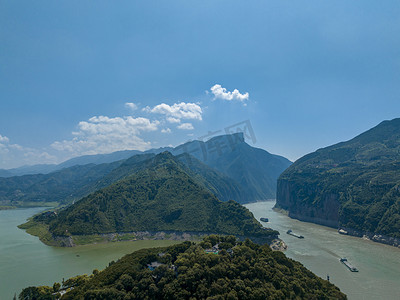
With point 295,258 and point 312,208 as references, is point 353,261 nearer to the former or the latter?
point 295,258

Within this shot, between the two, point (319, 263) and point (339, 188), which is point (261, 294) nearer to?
point (319, 263)

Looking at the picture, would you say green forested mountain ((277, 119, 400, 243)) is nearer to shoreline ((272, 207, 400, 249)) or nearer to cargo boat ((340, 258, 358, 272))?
shoreline ((272, 207, 400, 249))

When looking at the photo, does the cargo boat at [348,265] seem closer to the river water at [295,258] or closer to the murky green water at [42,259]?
the river water at [295,258]

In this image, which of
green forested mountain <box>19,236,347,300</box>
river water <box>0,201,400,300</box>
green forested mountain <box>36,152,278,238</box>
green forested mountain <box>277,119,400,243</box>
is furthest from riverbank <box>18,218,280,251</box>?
green forested mountain <box>19,236,347,300</box>

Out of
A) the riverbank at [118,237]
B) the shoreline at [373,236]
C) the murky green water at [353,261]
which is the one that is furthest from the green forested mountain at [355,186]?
the riverbank at [118,237]

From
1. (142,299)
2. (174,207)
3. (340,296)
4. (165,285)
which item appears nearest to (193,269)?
(165,285)

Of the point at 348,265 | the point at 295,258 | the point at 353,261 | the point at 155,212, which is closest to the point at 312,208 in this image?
the point at 353,261
